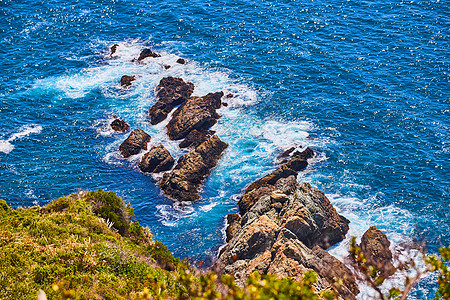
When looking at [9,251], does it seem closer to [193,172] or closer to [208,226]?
[208,226]

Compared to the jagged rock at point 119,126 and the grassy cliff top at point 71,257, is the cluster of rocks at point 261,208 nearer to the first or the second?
the jagged rock at point 119,126

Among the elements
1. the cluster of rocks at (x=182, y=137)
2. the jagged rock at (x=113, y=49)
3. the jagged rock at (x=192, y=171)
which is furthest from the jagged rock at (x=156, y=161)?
the jagged rock at (x=113, y=49)

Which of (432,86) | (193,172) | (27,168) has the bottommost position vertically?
(27,168)

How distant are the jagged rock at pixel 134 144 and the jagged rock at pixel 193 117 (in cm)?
362

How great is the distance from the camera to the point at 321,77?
59906mm

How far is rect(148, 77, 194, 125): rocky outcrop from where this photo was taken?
53.5 m

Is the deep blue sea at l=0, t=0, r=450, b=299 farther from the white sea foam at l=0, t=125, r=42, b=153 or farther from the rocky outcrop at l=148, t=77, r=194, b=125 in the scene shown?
the rocky outcrop at l=148, t=77, r=194, b=125

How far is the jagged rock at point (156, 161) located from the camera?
45.8 metres

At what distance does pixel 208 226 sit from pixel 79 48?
44.2m

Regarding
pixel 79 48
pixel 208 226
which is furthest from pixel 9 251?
pixel 79 48

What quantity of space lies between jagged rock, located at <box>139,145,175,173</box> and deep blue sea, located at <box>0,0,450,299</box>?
3.80ft

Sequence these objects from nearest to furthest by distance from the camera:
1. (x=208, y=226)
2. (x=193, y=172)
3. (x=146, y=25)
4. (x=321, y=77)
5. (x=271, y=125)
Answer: (x=208, y=226) < (x=193, y=172) < (x=271, y=125) < (x=321, y=77) < (x=146, y=25)

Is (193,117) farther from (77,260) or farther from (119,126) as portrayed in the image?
(77,260)

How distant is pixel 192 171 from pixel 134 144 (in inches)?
344
